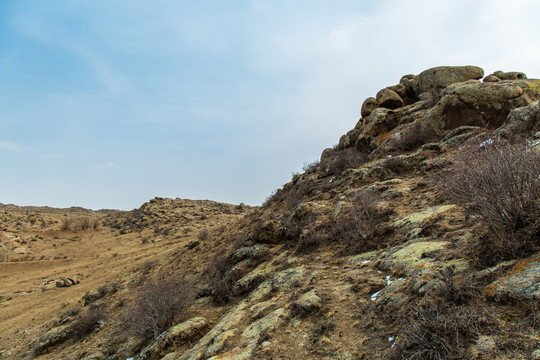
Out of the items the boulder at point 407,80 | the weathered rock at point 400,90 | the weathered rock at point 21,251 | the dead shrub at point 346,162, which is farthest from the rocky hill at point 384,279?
the weathered rock at point 21,251

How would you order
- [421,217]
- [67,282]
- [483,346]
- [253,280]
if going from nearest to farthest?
[483,346] < [421,217] < [253,280] < [67,282]

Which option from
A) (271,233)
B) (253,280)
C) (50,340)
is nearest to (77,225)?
(50,340)

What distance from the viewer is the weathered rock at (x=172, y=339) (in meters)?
4.18

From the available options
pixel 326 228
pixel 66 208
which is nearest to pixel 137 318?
pixel 326 228

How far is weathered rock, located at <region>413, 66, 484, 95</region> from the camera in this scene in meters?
13.4

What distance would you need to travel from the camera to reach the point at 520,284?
208cm

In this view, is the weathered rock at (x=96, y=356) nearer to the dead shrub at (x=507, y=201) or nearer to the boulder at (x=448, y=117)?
the dead shrub at (x=507, y=201)

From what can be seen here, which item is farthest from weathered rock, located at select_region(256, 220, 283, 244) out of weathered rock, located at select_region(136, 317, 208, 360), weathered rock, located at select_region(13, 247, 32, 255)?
weathered rock, located at select_region(13, 247, 32, 255)

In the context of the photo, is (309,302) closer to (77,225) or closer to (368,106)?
(368,106)

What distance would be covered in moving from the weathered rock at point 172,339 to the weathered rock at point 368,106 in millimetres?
15372

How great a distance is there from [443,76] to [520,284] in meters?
15.5

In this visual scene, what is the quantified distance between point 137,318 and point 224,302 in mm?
1687

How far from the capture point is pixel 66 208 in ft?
198

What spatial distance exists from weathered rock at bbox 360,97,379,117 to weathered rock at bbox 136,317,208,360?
1537cm
